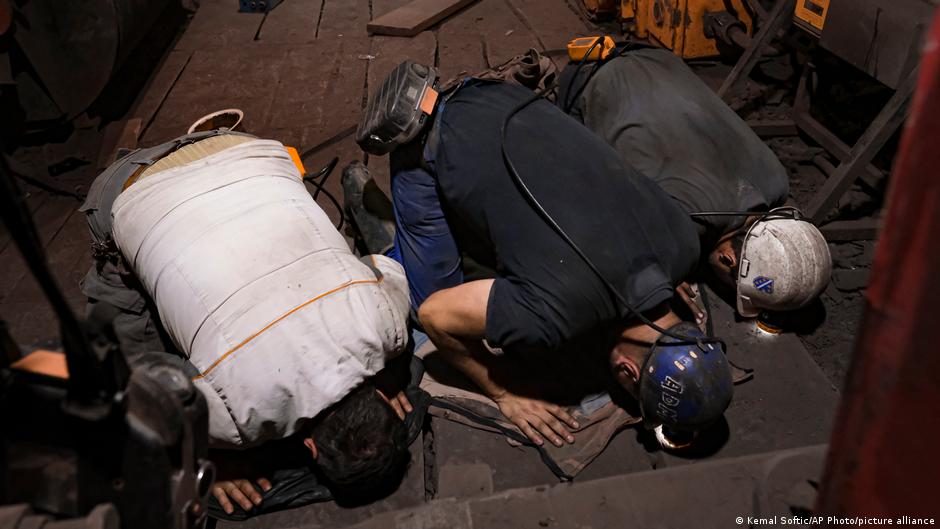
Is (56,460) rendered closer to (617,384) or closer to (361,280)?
(361,280)

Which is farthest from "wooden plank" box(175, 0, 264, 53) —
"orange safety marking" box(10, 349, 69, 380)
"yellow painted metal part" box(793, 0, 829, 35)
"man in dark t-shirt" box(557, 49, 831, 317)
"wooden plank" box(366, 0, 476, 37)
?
"orange safety marking" box(10, 349, 69, 380)

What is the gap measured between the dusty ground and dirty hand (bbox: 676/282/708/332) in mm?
111

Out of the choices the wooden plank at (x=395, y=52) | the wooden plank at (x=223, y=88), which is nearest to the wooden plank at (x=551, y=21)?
the wooden plank at (x=395, y=52)

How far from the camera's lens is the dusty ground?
A: 8.96 ft

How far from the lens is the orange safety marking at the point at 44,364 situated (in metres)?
0.97

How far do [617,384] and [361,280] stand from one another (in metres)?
1.21

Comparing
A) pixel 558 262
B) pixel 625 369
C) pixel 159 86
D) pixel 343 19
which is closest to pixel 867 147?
pixel 625 369

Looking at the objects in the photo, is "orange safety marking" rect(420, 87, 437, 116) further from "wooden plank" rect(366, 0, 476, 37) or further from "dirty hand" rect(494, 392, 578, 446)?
"wooden plank" rect(366, 0, 476, 37)

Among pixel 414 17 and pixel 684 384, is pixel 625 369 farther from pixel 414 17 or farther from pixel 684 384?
pixel 414 17

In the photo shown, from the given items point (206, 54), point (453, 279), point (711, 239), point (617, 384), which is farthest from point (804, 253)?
point (206, 54)

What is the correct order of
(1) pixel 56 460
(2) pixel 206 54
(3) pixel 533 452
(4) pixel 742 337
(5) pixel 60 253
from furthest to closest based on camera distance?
1. (2) pixel 206 54
2. (5) pixel 60 253
3. (4) pixel 742 337
4. (3) pixel 533 452
5. (1) pixel 56 460

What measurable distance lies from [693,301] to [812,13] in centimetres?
169

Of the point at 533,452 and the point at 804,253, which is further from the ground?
the point at 804,253

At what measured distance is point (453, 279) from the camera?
3.14 m
